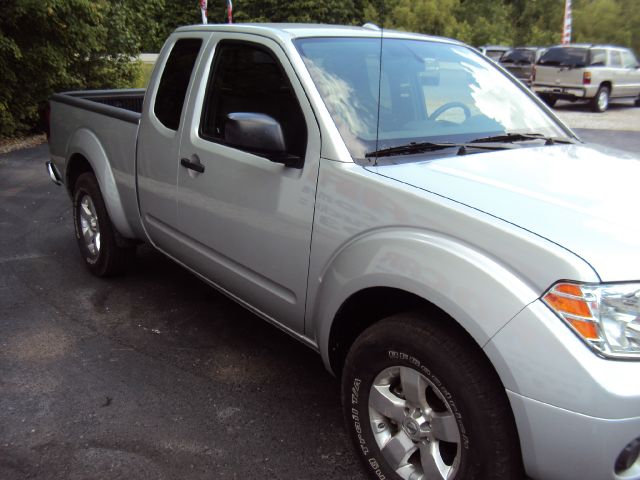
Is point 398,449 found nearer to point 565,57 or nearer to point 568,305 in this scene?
point 568,305

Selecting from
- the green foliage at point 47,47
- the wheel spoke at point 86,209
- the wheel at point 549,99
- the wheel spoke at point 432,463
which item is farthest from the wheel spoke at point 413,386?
the wheel at point 549,99

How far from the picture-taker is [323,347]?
2.80m

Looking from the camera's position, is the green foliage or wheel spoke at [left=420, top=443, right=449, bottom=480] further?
the green foliage

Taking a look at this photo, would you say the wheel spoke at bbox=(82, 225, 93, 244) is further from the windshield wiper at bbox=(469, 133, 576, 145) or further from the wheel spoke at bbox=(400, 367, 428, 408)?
the wheel spoke at bbox=(400, 367, 428, 408)

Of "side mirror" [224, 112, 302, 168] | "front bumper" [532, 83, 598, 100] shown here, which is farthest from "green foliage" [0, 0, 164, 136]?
"front bumper" [532, 83, 598, 100]

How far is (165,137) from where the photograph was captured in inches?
151

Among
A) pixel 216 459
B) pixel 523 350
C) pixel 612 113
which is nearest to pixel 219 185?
pixel 216 459

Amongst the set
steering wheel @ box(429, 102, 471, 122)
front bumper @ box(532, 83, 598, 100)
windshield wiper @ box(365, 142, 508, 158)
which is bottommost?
front bumper @ box(532, 83, 598, 100)

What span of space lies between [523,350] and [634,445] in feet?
1.42

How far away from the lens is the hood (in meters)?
2.04

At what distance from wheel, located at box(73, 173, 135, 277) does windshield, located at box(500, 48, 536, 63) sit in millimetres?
20365

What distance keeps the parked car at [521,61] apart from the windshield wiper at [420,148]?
20.1m

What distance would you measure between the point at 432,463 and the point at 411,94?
1.79 meters

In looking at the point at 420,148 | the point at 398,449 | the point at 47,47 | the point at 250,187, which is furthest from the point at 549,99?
the point at 398,449
